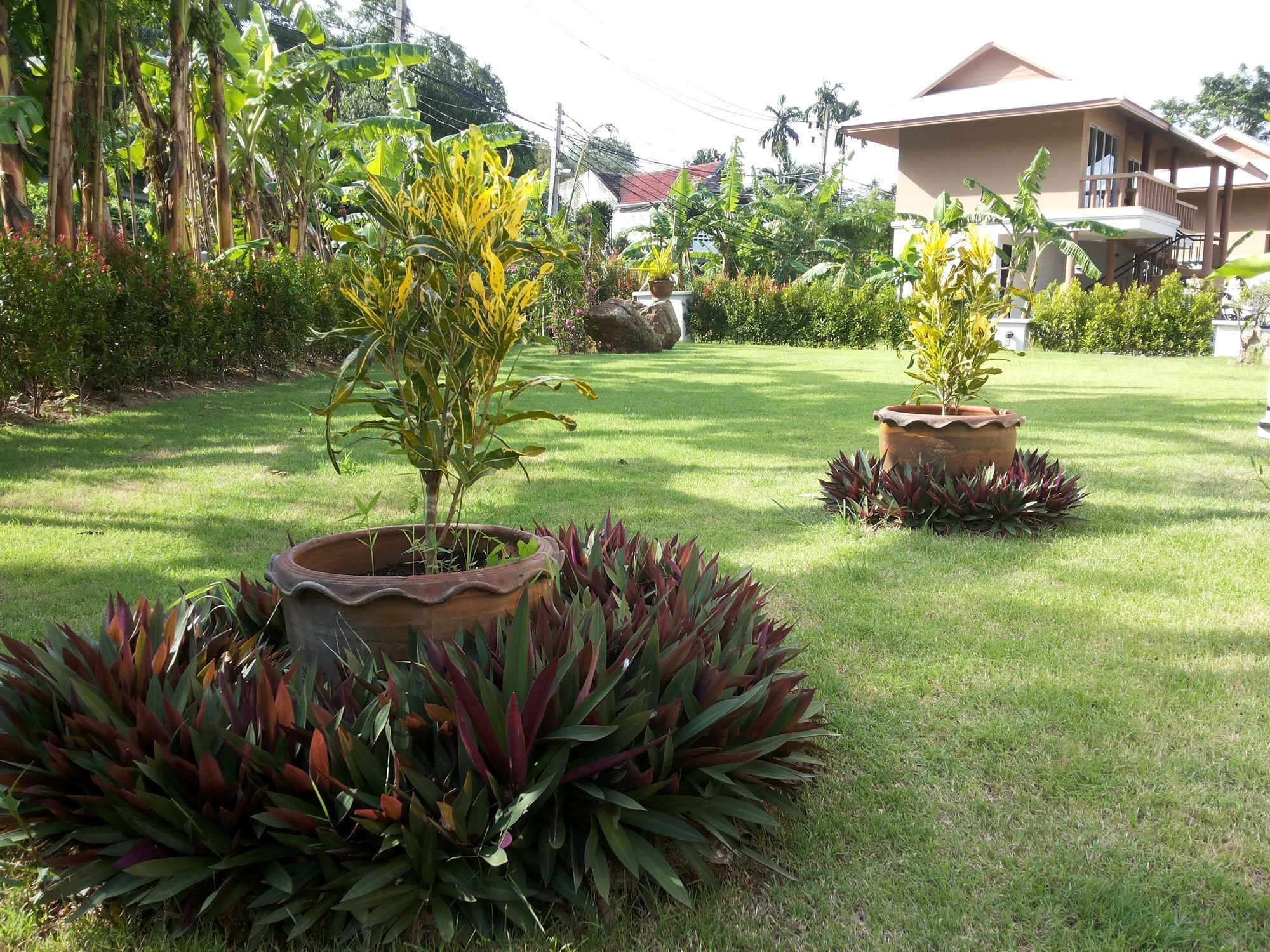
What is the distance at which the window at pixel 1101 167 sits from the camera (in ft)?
85.6

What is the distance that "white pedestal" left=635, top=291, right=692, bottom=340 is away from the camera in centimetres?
2280

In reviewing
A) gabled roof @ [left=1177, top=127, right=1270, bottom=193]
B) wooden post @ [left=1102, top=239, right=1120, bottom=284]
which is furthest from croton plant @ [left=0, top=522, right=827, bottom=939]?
gabled roof @ [left=1177, top=127, right=1270, bottom=193]

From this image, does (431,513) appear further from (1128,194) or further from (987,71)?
(987,71)

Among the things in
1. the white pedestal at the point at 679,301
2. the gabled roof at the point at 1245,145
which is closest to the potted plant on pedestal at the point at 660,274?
the white pedestal at the point at 679,301

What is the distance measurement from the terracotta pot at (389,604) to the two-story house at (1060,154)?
25040 mm

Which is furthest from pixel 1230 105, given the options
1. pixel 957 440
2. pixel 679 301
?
pixel 957 440

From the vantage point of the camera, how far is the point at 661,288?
2231 centimetres

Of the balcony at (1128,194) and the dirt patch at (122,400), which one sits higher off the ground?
the balcony at (1128,194)

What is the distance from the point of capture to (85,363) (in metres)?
8.78

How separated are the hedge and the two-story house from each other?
1842 cm

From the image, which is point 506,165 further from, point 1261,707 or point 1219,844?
point 1261,707

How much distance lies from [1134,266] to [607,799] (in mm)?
32697

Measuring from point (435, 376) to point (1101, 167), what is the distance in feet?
98.5

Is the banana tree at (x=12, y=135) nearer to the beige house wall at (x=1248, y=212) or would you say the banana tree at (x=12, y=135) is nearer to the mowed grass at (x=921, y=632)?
the mowed grass at (x=921, y=632)
